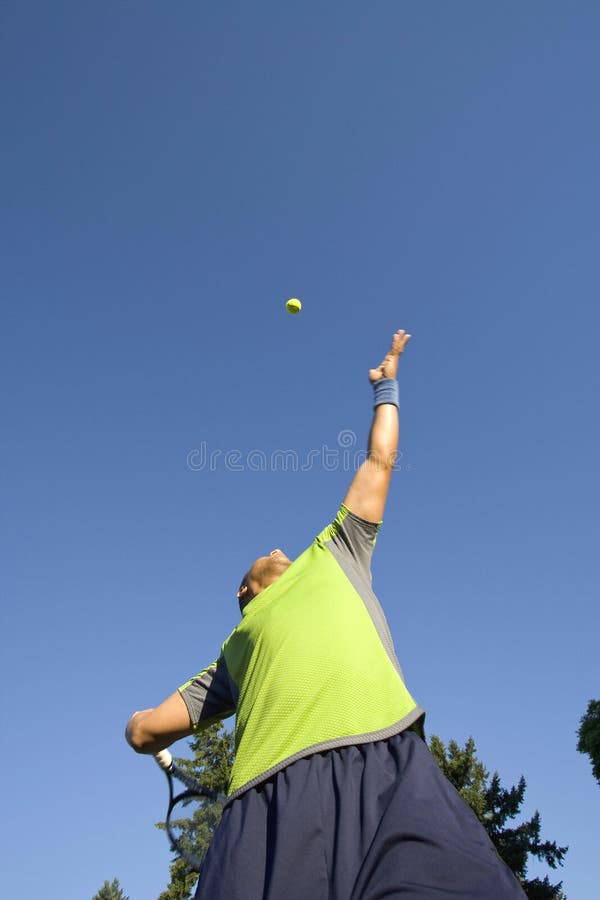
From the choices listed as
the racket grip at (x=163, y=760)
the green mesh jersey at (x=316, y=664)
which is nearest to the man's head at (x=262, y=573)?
the green mesh jersey at (x=316, y=664)

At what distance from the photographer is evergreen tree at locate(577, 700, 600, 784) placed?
67.2 ft

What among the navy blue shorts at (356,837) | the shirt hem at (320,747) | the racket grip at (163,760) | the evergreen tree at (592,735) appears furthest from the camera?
the evergreen tree at (592,735)

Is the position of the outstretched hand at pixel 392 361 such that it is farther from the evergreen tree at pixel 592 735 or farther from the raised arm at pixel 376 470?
the evergreen tree at pixel 592 735

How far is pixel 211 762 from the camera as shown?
1969cm

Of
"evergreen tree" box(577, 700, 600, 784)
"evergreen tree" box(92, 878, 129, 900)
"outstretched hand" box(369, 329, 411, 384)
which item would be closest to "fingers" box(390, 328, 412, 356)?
"outstretched hand" box(369, 329, 411, 384)

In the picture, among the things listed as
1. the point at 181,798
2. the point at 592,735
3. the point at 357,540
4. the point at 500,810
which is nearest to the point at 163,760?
the point at 181,798

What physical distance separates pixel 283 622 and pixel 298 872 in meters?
1.05

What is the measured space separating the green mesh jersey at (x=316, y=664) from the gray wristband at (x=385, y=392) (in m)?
0.77

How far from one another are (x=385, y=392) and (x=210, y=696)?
199 cm

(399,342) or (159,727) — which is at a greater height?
(399,342)

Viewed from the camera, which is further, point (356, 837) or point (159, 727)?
point (159, 727)

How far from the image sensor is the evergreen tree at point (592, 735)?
20469 millimetres

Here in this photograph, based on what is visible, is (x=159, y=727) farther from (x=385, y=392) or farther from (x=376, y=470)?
(x=385, y=392)

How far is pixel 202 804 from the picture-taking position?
381 cm
